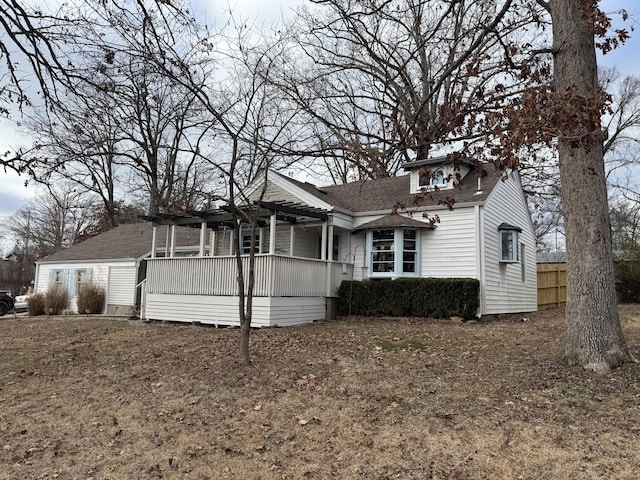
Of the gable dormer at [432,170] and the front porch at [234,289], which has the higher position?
the gable dormer at [432,170]

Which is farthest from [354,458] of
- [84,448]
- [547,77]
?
[547,77]

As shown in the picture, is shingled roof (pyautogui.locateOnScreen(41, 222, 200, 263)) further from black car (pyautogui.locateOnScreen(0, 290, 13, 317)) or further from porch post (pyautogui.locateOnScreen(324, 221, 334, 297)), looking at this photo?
porch post (pyautogui.locateOnScreen(324, 221, 334, 297))

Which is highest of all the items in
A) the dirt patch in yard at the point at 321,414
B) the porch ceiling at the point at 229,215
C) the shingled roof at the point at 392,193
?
the shingled roof at the point at 392,193

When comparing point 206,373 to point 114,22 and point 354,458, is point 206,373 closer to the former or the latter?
point 354,458

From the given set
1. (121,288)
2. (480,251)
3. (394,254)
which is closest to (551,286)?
(480,251)

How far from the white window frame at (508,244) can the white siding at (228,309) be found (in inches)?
227

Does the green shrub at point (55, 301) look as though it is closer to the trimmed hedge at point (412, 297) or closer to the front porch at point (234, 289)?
the front porch at point (234, 289)

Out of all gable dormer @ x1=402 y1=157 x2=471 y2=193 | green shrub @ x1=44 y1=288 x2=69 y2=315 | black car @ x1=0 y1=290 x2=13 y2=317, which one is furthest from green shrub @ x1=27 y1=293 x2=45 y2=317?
gable dormer @ x1=402 y1=157 x2=471 y2=193

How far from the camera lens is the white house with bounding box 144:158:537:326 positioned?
12719 millimetres

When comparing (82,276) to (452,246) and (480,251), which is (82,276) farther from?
(480,251)

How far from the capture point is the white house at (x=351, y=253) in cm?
A: 1272

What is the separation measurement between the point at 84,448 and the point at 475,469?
11.8 feet

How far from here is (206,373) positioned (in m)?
6.84

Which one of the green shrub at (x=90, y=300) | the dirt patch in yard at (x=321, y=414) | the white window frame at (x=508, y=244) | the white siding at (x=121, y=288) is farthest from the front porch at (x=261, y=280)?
the green shrub at (x=90, y=300)
